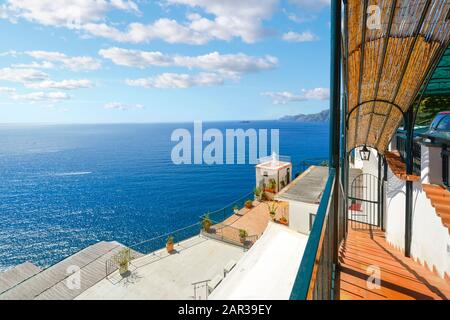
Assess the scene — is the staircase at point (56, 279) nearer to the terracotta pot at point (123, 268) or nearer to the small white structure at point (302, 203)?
the terracotta pot at point (123, 268)

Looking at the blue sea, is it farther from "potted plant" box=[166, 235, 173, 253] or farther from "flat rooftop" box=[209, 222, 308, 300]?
"flat rooftop" box=[209, 222, 308, 300]

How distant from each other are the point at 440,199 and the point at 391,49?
2448mm

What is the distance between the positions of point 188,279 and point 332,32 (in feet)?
36.2

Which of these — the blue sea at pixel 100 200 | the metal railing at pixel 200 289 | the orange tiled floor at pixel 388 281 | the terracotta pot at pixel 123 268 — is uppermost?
the orange tiled floor at pixel 388 281

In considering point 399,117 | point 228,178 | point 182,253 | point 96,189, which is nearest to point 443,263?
point 399,117

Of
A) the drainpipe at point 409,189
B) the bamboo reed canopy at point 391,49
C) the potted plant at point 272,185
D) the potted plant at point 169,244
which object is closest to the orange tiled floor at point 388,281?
the drainpipe at point 409,189

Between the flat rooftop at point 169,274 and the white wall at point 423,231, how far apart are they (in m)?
7.51

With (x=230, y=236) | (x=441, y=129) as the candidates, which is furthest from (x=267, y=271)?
(x=230, y=236)

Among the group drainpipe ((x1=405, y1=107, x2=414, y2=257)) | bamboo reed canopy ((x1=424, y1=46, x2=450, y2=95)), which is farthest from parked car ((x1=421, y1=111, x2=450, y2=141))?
bamboo reed canopy ((x1=424, y1=46, x2=450, y2=95))

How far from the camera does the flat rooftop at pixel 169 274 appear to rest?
10312 millimetres

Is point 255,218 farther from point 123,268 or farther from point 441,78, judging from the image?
point 441,78

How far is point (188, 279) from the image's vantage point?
1126 centimetres

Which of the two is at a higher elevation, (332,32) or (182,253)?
(332,32)
